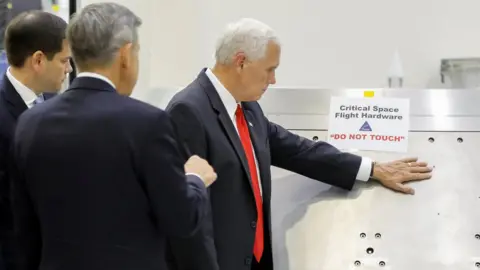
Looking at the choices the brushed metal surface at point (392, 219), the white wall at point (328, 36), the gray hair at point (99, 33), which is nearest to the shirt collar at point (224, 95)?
the brushed metal surface at point (392, 219)

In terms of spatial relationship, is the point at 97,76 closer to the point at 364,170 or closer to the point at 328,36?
the point at 364,170

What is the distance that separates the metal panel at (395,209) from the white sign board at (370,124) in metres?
0.02

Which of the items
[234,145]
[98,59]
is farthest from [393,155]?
[98,59]

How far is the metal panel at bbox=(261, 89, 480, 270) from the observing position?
1.35m

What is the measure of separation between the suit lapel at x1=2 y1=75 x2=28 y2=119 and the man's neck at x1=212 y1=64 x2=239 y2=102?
396 mm

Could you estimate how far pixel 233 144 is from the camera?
4.15 feet

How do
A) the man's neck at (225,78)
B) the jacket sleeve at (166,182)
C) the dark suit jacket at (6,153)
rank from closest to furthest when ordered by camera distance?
the jacket sleeve at (166,182) → the dark suit jacket at (6,153) → the man's neck at (225,78)

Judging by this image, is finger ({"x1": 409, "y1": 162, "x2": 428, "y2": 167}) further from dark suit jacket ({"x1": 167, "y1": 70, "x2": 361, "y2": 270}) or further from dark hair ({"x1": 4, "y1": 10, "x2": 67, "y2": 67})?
dark hair ({"x1": 4, "y1": 10, "x2": 67, "y2": 67})

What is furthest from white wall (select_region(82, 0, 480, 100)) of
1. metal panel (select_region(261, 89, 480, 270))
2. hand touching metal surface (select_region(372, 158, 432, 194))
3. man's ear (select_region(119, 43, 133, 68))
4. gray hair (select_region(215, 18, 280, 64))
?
man's ear (select_region(119, 43, 133, 68))

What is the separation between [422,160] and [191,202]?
78 cm

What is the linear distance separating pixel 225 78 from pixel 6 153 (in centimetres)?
46

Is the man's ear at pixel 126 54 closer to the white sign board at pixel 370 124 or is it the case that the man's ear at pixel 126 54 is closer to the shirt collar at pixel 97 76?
the shirt collar at pixel 97 76

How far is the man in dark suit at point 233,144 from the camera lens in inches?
47.8

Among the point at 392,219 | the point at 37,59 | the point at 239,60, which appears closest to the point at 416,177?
the point at 392,219
